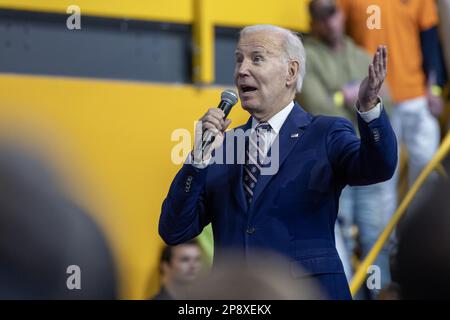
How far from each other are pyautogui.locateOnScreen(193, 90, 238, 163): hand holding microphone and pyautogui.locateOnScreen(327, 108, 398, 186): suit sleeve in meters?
0.37

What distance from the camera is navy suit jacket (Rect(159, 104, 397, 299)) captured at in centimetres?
334

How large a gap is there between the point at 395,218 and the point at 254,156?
2300 mm

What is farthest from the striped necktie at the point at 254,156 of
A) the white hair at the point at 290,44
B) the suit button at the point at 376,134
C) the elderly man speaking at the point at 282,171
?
the suit button at the point at 376,134

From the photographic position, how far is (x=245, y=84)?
351 centimetres

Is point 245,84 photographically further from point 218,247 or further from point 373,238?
point 373,238

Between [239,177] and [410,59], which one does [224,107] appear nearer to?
[239,177]

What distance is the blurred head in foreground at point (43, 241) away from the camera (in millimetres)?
5207

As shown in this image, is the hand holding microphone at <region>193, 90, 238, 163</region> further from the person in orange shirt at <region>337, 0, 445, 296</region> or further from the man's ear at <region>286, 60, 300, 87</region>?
the person in orange shirt at <region>337, 0, 445, 296</region>

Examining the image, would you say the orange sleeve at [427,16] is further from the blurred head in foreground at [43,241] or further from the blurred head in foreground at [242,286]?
the blurred head in foreground at [242,286]

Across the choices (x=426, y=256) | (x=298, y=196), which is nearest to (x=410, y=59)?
(x=426, y=256)

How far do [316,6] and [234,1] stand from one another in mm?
516

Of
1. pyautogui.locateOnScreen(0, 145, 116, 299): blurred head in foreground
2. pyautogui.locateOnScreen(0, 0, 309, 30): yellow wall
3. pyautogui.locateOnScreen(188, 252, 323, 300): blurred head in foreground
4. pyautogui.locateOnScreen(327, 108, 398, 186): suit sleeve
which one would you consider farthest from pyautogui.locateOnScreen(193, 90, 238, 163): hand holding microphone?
pyautogui.locateOnScreen(0, 0, 309, 30): yellow wall
